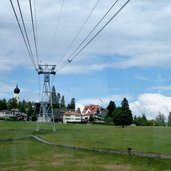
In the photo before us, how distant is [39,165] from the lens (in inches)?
924

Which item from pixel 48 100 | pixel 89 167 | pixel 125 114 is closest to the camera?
pixel 89 167

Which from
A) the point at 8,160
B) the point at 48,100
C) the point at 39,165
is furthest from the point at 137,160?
the point at 48,100

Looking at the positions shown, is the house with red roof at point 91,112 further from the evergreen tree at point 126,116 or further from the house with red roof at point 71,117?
the evergreen tree at point 126,116

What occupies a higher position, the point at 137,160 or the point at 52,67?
the point at 52,67

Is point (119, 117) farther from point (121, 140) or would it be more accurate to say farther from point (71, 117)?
point (71, 117)

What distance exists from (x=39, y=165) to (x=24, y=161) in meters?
2.03

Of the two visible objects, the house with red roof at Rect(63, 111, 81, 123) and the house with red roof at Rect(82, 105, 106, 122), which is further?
the house with red roof at Rect(82, 105, 106, 122)

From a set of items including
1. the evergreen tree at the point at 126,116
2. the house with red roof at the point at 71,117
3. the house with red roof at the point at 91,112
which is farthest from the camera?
the house with red roof at the point at 91,112

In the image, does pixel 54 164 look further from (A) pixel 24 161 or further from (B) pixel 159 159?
(B) pixel 159 159

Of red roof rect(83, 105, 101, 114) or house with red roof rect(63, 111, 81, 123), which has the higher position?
red roof rect(83, 105, 101, 114)

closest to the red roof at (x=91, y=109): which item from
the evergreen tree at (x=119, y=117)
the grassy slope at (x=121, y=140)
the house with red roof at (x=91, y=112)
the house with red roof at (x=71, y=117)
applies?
the house with red roof at (x=91, y=112)

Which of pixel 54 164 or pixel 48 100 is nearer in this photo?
pixel 54 164

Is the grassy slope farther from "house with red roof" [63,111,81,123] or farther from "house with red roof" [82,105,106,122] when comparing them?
"house with red roof" [63,111,81,123]

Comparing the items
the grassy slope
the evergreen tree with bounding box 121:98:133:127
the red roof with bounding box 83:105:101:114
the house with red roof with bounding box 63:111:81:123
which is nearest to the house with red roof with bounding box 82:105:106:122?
the red roof with bounding box 83:105:101:114
